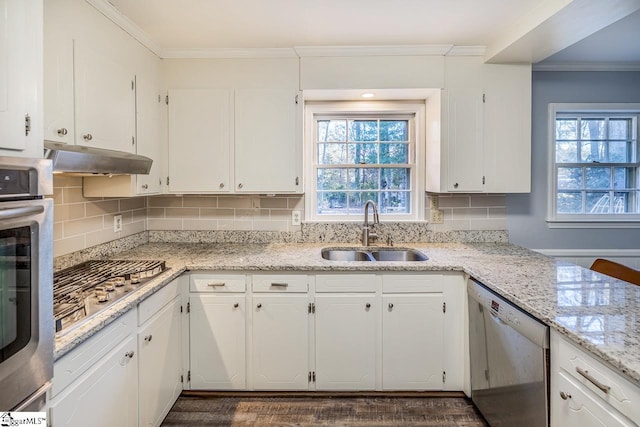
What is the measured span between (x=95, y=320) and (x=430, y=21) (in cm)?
232

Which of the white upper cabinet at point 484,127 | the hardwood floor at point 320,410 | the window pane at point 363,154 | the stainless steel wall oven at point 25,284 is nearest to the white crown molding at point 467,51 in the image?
the white upper cabinet at point 484,127

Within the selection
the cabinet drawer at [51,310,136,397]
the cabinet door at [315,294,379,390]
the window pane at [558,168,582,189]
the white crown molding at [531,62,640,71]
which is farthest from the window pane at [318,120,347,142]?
the cabinet drawer at [51,310,136,397]

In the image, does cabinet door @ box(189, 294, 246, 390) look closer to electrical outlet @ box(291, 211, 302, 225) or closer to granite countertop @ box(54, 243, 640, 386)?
granite countertop @ box(54, 243, 640, 386)

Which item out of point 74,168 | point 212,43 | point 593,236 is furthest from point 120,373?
point 593,236

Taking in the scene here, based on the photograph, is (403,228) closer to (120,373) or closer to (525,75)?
(525,75)

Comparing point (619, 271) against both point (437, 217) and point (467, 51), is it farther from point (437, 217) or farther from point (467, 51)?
point (467, 51)

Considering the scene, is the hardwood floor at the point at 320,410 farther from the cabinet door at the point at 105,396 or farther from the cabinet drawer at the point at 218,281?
the cabinet drawer at the point at 218,281

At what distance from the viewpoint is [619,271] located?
2498 mm

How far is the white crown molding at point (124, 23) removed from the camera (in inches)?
79.0

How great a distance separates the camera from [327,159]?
325cm

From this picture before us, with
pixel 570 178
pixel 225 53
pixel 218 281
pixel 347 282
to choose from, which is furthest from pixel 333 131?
pixel 570 178

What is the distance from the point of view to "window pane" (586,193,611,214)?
314cm

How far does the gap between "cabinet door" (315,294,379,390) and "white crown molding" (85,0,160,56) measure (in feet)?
6.44

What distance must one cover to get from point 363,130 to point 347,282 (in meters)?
1.41
